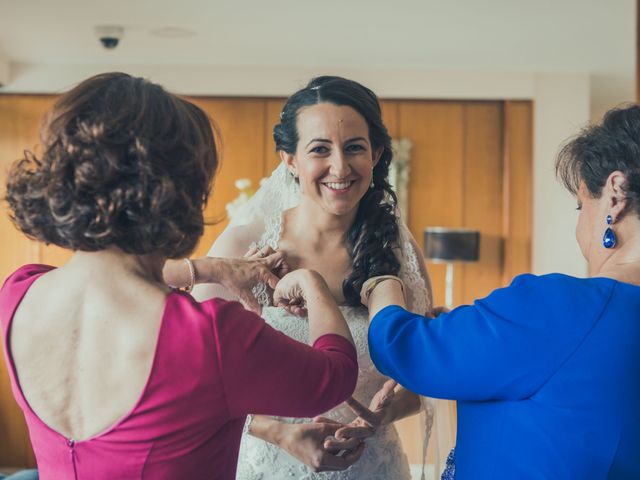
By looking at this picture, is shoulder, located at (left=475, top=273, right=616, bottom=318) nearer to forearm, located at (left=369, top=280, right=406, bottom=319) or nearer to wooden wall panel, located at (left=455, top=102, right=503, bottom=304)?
forearm, located at (left=369, top=280, right=406, bottom=319)

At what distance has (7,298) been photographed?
1429mm

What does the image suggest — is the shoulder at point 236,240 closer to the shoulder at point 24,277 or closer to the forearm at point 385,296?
the forearm at point 385,296

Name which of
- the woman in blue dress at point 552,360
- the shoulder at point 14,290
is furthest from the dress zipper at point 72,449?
the woman in blue dress at point 552,360

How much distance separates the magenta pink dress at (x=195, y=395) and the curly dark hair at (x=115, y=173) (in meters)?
0.13

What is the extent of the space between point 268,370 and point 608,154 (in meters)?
0.81

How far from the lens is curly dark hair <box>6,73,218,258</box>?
131 cm

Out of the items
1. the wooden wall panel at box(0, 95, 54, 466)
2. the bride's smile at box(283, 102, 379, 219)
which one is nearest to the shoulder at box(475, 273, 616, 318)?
the bride's smile at box(283, 102, 379, 219)

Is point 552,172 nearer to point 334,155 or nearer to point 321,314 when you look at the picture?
point 334,155

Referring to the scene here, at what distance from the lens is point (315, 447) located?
6.61 feet

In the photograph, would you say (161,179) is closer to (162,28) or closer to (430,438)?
(430,438)

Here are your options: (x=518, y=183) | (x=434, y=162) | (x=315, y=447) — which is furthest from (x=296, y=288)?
(x=518, y=183)

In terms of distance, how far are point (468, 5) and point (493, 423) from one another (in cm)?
441

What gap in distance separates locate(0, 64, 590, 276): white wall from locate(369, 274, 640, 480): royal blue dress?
656 cm

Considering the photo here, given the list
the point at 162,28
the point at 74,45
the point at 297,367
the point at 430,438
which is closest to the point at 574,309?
the point at 297,367
